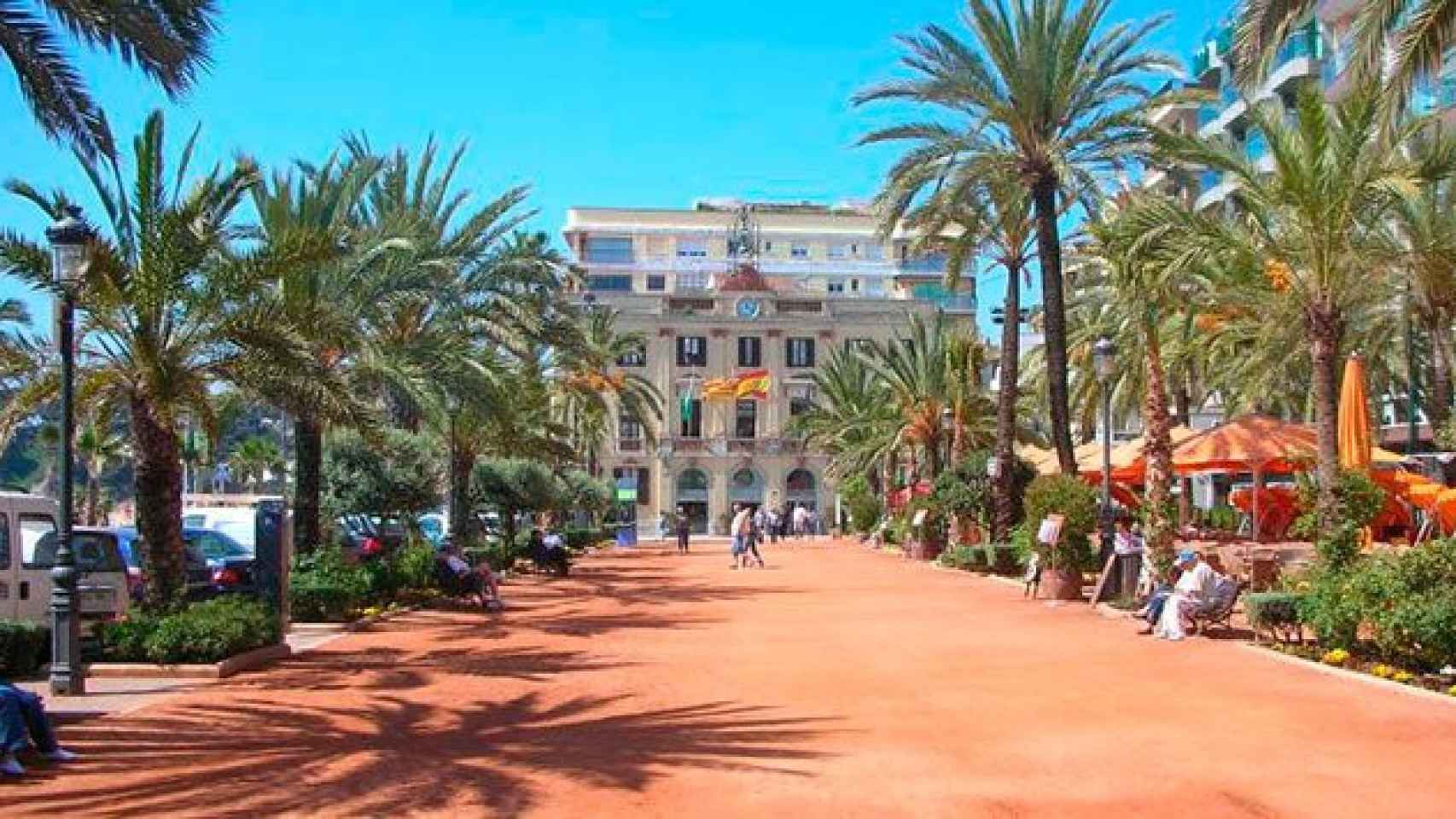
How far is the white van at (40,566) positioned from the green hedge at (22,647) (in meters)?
0.55

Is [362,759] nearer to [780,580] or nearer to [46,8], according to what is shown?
[46,8]

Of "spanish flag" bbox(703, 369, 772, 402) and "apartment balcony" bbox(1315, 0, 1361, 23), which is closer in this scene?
"apartment balcony" bbox(1315, 0, 1361, 23)

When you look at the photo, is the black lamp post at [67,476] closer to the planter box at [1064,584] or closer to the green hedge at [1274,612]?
the green hedge at [1274,612]

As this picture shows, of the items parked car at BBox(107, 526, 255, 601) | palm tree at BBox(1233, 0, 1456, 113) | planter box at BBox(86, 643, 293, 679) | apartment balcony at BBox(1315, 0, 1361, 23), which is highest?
apartment balcony at BBox(1315, 0, 1361, 23)

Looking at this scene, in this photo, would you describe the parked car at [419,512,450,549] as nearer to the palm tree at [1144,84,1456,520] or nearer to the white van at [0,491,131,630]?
the white van at [0,491,131,630]

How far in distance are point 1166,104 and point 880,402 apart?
29460 mm

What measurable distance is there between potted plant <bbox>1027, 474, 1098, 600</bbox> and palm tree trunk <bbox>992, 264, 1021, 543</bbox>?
832 cm

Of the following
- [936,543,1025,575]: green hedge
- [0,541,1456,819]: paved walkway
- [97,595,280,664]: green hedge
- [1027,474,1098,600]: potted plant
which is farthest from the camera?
[936,543,1025,575]: green hedge

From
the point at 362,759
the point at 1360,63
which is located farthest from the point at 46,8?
the point at 1360,63

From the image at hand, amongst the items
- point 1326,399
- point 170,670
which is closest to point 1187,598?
point 1326,399

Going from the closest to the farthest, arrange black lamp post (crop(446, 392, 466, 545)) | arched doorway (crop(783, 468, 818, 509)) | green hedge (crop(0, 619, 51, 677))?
green hedge (crop(0, 619, 51, 677)), black lamp post (crop(446, 392, 466, 545)), arched doorway (crop(783, 468, 818, 509))

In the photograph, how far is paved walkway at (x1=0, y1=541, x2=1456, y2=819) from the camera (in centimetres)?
844

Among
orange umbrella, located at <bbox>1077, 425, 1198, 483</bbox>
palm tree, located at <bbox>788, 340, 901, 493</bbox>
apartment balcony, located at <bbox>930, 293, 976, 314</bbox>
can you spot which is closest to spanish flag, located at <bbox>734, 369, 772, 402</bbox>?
palm tree, located at <bbox>788, 340, 901, 493</bbox>

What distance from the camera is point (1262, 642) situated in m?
16.1
